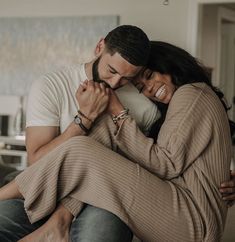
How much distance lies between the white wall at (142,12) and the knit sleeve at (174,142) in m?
2.58

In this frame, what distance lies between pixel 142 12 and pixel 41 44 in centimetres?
104

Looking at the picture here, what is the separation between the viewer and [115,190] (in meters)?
1.25

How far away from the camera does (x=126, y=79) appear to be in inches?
61.8

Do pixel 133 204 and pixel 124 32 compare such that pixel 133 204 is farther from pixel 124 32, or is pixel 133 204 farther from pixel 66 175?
pixel 124 32

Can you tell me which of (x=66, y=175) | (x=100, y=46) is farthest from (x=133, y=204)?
(x=100, y=46)

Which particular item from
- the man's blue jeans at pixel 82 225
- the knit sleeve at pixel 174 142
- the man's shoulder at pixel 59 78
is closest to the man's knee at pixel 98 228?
the man's blue jeans at pixel 82 225

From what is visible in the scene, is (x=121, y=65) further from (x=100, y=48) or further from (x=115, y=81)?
(x=100, y=48)

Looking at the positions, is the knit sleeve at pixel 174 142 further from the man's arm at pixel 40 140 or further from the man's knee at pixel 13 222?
the man's knee at pixel 13 222

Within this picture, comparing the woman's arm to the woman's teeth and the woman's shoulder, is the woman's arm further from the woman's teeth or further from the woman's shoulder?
the woman's teeth

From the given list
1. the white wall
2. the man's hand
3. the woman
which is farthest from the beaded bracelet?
the white wall

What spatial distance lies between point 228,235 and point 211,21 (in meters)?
3.59

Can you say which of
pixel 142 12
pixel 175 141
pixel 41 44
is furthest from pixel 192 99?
pixel 41 44

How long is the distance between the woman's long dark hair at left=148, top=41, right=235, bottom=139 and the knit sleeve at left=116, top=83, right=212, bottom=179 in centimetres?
30

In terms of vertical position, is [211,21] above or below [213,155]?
above
